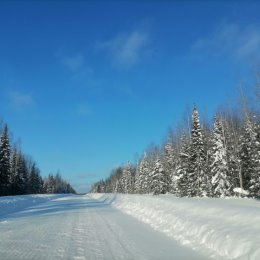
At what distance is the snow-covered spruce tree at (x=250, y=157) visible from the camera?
3941 centimetres

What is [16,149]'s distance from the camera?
304ft

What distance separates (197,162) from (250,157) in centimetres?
624

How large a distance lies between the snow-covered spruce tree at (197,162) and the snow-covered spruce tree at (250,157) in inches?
183

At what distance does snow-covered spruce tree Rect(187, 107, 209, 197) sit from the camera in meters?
46.4

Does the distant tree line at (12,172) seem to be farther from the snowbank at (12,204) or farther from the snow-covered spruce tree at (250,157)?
the snow-covered spruce tree at (250,157)

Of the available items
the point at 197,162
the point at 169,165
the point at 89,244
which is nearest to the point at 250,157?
the point at 197,162

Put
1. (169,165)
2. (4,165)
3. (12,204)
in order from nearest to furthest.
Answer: (12,204) → (4,165) → (169,165)

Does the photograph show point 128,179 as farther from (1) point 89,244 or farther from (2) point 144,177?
(1) point 89,244

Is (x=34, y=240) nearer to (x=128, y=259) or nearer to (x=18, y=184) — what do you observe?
(x=128, y=259)

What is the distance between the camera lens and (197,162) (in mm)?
A: 46875

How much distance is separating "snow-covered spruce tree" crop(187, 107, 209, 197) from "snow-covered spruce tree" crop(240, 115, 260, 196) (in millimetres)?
4660

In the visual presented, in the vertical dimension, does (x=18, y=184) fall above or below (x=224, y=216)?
above

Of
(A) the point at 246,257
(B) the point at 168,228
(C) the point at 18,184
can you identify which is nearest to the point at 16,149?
(C) the point at 18,184

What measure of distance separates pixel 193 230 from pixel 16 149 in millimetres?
85285
